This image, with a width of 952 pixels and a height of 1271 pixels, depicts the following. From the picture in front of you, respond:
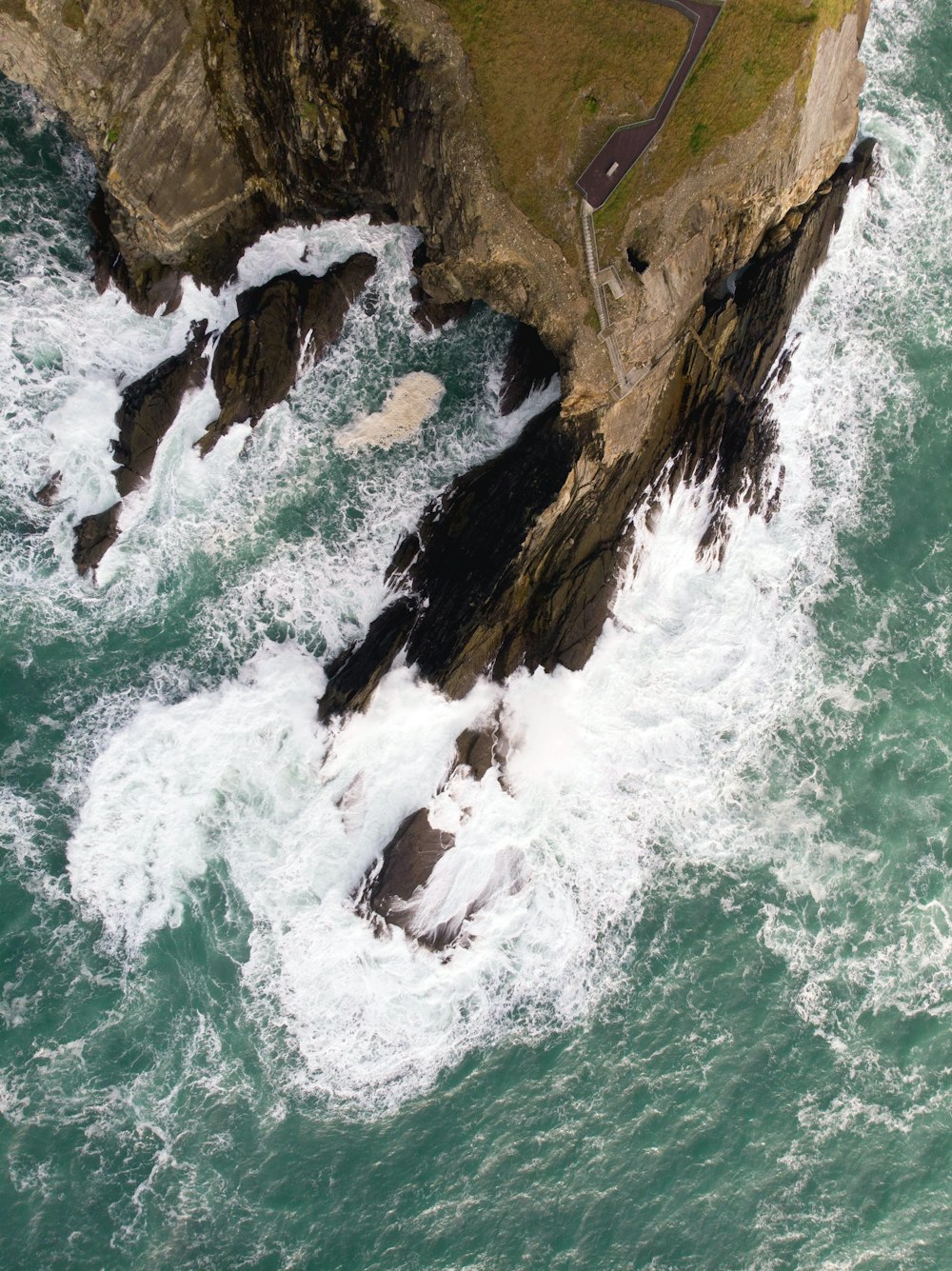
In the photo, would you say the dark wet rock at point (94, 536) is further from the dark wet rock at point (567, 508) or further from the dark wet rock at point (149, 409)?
the dark wet rock at point (567, 508)

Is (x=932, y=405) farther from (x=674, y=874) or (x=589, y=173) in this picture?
(x=674, y=874)

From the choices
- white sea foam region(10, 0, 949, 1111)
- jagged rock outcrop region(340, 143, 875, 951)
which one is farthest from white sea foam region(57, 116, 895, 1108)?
jagged rock outcrop region(340, 143, 875, 951)

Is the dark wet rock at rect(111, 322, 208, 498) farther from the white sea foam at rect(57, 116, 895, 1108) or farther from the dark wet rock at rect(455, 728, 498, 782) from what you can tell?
the dark wet rock at rect(455, 728, 498, 782)

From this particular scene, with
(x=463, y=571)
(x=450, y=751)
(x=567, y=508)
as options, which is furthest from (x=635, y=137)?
(x=450, y=751)

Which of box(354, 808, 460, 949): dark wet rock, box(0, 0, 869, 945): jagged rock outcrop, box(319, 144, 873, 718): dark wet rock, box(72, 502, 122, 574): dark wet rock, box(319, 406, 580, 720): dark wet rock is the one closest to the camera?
box(0, 0, 869, 945): jagged rock outcrop

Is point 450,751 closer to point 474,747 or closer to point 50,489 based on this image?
point 474,747

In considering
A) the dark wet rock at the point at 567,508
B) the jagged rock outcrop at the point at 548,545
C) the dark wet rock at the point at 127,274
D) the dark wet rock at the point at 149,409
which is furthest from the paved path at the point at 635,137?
the dark wet rock at the point at 127,274
